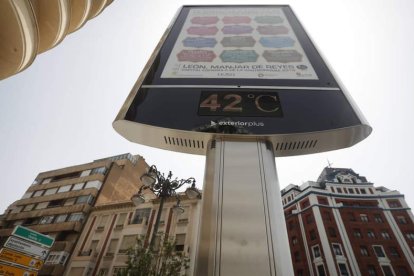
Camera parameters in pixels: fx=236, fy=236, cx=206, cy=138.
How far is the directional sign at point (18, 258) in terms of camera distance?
3959mm

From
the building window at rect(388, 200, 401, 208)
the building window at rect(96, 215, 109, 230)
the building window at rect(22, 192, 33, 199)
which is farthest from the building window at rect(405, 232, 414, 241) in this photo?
the building window at rect(22, 192, 33, 199)

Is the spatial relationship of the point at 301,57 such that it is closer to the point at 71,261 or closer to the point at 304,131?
the point at 304,131

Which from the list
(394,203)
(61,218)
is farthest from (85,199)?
(394,203)

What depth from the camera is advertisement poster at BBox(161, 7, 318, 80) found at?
8.55 ft

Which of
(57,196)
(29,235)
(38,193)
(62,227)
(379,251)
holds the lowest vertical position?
(29,235)

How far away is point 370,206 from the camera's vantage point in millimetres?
33094

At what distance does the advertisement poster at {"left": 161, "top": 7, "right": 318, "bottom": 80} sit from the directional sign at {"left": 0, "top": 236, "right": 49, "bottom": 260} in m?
4.14

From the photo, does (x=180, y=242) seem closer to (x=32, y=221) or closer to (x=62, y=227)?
(x=62, y=227)

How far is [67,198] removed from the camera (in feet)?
81.4

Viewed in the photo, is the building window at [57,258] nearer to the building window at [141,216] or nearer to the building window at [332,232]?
the building window at [141,216]

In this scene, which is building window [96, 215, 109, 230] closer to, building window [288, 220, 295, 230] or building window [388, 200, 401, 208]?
building window [288, 220, 295, 230]

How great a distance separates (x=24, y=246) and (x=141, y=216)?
16917 millimetres

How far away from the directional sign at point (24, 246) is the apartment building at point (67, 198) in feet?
62.8

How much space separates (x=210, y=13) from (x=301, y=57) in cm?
194
